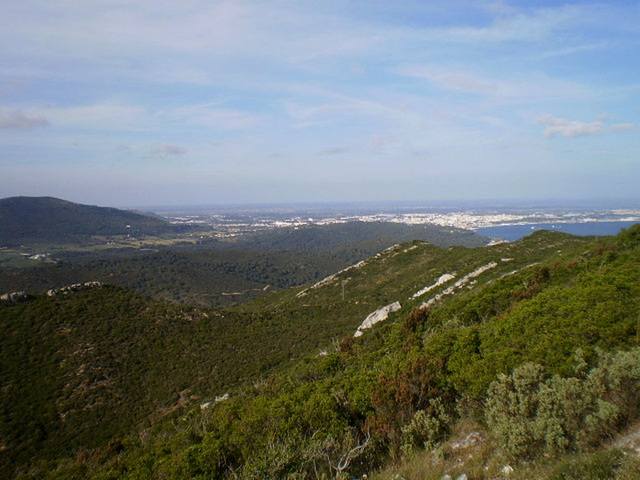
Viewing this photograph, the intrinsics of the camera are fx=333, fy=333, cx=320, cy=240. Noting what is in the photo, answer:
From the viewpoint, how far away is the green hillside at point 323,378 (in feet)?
20.0

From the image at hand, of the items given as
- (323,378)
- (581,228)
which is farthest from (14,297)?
(581,228)

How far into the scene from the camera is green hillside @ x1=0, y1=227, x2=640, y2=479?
6109 mm

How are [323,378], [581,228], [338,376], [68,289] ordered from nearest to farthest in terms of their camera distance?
[338,376], [323,378], [68,289], [581,228]

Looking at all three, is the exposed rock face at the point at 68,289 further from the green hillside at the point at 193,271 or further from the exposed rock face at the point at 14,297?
the green hillside at the point at 193,271

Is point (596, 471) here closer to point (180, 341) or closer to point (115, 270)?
point (180, 341)

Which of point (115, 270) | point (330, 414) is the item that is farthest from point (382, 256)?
point (115, 270)

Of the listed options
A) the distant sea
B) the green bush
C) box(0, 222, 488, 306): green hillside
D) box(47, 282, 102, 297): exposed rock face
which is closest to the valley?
the green bush

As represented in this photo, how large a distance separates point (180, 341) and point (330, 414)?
922 inches

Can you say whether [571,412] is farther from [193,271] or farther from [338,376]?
[193,271]

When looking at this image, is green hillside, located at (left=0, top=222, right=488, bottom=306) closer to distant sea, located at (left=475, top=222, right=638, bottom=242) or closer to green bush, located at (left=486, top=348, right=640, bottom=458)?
distant sea, located at (left=475, top=222, right=638, bottom=242)

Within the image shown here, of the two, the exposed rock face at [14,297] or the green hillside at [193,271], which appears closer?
the exposed rock face at [14,297]

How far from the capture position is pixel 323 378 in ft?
42.3

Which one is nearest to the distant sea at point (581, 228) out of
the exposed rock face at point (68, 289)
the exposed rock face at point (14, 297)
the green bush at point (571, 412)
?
the green bush at point (571, 412)

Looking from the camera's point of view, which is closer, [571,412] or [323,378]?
[571,412]
